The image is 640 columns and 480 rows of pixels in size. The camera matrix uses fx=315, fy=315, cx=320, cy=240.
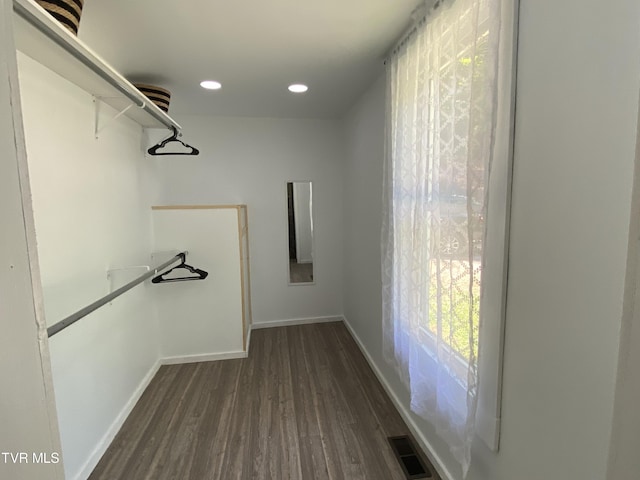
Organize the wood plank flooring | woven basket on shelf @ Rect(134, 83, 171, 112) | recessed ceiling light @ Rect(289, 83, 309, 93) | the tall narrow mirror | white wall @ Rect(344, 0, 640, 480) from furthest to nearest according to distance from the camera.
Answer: the tall narrow mirror < recessed ceiling light @ Rect(289, 83, 309, 93) < woven basket on shelf @ Rect(134, 83, 171, 112) < the wood plank flooring < white wall @ Rect(344, 0, 640, 480)

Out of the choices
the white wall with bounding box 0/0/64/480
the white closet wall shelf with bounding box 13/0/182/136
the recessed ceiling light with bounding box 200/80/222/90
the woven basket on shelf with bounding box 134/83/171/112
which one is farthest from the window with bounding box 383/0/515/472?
the woven basket on shelf with bounding box 134/83/171/112

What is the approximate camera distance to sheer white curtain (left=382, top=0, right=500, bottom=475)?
3.77 ft

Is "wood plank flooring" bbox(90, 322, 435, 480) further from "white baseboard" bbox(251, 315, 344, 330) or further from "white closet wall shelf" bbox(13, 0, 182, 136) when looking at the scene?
"white closet wall shelf" bbox(13, 0, 182, 136)

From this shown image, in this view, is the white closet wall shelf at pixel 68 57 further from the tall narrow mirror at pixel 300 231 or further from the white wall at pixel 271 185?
the tall narrow mirror at pixel 300 231

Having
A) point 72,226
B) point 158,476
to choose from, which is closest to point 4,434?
point 72,226

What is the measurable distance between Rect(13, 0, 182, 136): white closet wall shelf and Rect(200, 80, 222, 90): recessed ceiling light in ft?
1.50

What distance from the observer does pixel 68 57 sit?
1363mm

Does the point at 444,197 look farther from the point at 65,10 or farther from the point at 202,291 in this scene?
the point at 202,291

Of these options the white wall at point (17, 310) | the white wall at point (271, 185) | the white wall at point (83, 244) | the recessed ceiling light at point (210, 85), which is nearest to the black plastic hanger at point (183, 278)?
the white wall at point (83, 244)

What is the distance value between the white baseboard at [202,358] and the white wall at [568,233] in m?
2.39

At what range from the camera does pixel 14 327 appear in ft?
1.71

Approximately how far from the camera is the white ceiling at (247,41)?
1.51 metres

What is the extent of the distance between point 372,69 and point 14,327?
7.80 feet

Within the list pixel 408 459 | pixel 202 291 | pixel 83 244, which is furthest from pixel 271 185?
pixel 408 459
